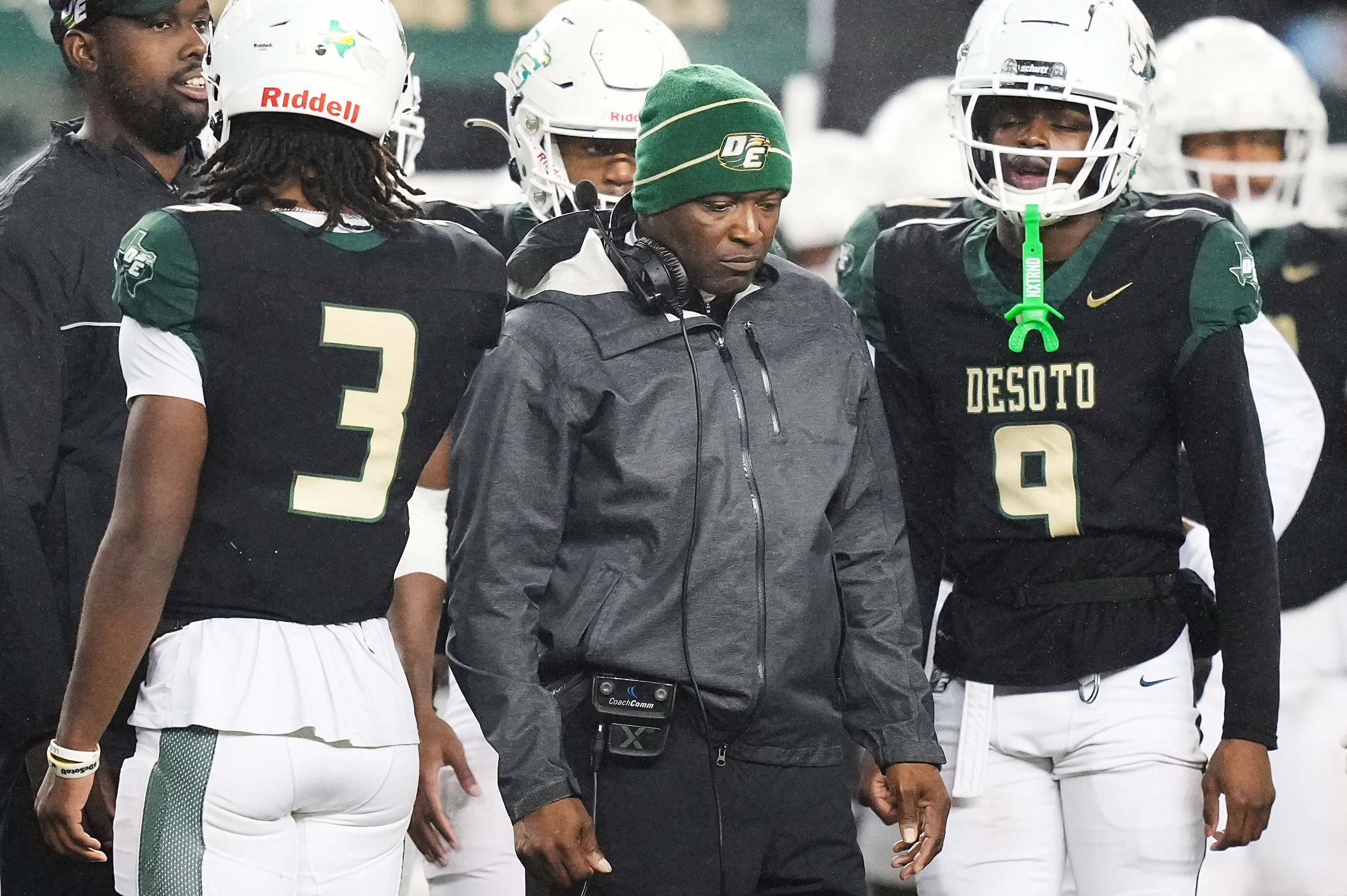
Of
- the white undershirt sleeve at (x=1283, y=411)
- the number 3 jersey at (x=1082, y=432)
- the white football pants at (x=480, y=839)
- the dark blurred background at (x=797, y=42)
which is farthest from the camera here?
the dark blurred background at (x=797, y=42)

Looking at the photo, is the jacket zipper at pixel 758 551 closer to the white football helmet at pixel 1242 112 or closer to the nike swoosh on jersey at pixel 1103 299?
the nike swoosh on jersey at pixel 1103 299

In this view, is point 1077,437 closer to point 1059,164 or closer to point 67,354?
point 1059,164

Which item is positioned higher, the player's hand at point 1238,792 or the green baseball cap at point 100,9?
the green baseball cap at point 100,9

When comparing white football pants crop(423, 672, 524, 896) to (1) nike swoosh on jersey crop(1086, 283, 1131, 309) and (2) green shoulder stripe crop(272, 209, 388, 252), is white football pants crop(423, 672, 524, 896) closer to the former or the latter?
(2) green shoulder stripe crop(272, 209, 388, 252)

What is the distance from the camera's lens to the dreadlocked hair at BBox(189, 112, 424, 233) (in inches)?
73.0

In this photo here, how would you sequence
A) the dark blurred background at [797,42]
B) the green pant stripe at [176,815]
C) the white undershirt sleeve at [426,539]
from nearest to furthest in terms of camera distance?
the green pant stripe at [176,815] → the white undershirt sleeve at [426,539] → the dark blurred background at [797,42]

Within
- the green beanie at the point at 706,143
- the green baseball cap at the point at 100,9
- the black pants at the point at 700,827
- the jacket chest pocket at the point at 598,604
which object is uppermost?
the green baseball cap at the point at 100,9

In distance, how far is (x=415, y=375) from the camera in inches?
73.4

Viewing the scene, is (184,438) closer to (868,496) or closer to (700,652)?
(700,652)

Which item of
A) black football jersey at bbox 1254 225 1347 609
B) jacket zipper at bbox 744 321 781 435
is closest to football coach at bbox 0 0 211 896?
jacket zipper at bbox 744 321 781 435

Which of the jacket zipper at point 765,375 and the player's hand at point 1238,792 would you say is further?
the player's hand at point 1238,792

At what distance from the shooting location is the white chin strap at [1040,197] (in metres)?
2.22

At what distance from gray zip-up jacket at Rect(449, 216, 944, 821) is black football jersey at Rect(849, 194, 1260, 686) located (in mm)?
311

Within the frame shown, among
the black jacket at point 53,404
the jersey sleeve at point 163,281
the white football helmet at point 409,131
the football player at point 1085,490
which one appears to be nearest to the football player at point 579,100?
the white football helmet at point 409,131
